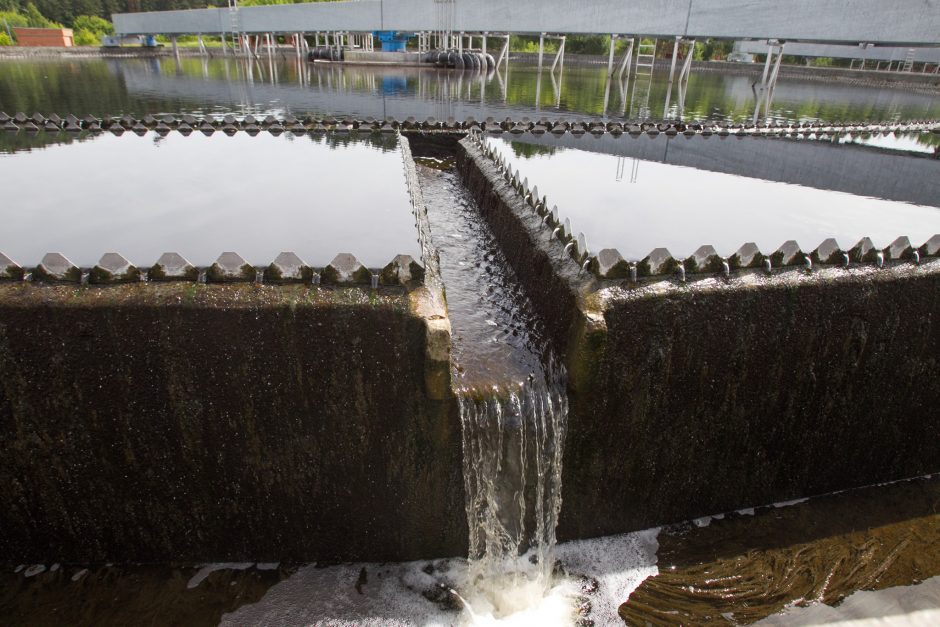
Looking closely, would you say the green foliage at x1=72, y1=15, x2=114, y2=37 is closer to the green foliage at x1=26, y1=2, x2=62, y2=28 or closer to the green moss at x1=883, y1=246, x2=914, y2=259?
the green foliage at x1=26, y1=2, x2=62, y2=28

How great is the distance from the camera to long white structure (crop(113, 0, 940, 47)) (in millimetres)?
17047

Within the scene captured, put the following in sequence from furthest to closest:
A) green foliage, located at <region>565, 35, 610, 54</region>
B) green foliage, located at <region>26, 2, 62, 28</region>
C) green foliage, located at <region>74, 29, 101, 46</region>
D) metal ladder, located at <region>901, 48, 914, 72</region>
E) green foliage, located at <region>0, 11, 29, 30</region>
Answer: green foliage, located at <region>26, 2, 62, 28</region> → green foliage, located at <region>74, 29, 101, 46</region> → green foliage, located at <region>565, 35, 610, 54</region> → green foliage, located at <region>0, 11, 29, 30</region> → metal ladder, located at <region>901, 48, 914, 72</region>

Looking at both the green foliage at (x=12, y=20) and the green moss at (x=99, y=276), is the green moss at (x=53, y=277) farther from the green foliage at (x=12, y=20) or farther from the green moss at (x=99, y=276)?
the green foliage at (x=12, y=20)

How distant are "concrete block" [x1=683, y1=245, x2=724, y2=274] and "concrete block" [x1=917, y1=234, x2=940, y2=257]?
1879 mm

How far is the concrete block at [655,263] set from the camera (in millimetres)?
3908

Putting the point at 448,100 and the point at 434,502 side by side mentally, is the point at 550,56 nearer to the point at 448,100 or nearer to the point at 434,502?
the point at 448,100

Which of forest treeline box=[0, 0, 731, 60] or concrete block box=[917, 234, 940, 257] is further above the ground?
forest treeline box=[0, 0, 731, 60]

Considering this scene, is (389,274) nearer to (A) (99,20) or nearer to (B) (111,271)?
(B) (111,271)

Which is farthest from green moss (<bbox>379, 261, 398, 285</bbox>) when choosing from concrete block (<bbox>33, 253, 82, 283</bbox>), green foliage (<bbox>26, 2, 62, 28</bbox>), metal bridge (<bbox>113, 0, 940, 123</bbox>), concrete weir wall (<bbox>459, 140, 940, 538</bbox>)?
green foliage (<bbox>26, 2, 62, 28</bbox>)

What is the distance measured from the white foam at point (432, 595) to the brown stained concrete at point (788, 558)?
0.63ft

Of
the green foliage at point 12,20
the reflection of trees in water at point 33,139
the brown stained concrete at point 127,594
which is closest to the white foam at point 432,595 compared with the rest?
the brown stained concrete at point 127,594

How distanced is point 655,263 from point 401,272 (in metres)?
1.78

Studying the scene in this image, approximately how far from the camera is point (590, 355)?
12.3ft

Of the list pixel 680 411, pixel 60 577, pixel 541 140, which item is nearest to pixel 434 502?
pixel 680 411
